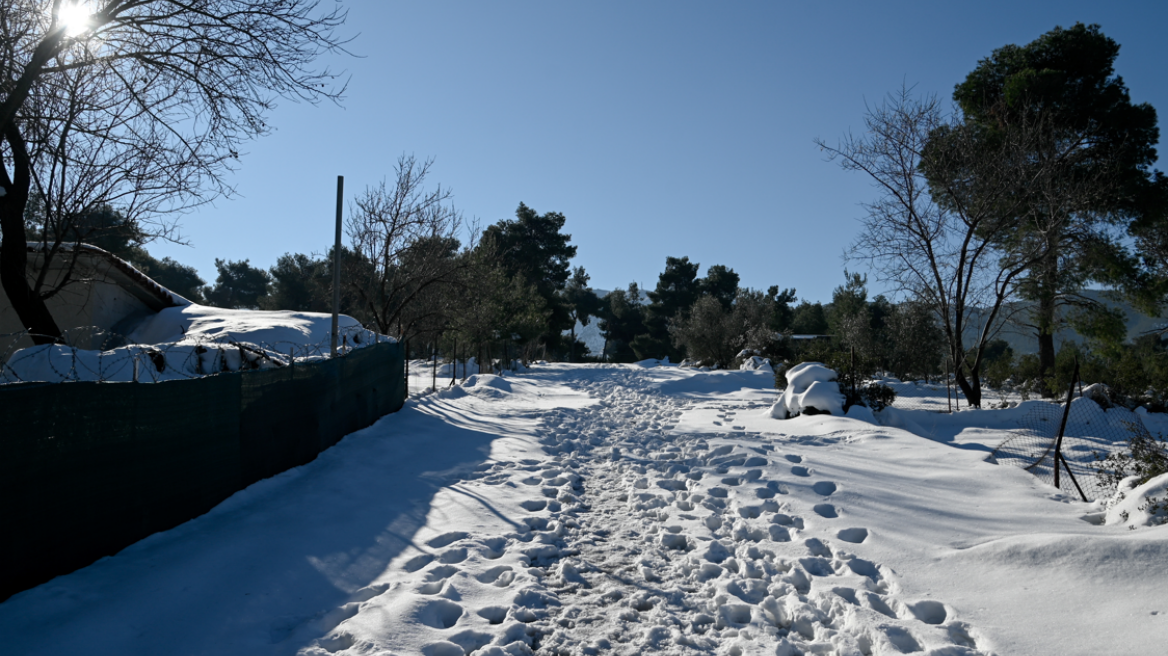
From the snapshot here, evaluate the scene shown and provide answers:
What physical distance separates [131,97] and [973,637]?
9.73 m

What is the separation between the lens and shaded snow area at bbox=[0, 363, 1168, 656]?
11.7ft

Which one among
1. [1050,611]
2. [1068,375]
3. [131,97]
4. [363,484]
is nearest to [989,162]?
[1068,375]

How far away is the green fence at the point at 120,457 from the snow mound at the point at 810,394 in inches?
343

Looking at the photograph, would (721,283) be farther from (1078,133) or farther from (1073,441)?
(1073,441)

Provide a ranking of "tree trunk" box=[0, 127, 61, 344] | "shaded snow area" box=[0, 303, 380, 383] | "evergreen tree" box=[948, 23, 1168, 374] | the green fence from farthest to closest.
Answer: "evergreen tree" box=[948, 23, 1168, 374]
"tree trunk" box=[0, 127, 61, 344]
"shaded snow area" box=[0, 303, 380, 383]
the green fence

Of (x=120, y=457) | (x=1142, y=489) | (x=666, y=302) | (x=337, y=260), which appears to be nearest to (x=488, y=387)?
(x=337, y=260)

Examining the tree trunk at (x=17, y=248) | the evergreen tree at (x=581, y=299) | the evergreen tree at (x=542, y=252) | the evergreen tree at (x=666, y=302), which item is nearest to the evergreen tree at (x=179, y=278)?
the evergreen tree at (x=542, y=252)

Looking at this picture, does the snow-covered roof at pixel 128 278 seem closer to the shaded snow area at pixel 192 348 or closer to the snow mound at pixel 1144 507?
the shaded snow area at pixel 192 348

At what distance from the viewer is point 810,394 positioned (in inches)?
461

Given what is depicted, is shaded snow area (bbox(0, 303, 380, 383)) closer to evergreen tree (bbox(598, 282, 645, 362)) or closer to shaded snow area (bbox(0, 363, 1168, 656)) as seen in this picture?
shaded snow area (bbox(0, 363, 1168, 656))

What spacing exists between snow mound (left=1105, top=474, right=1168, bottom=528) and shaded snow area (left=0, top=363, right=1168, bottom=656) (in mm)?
198

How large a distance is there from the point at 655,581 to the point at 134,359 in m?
4.49

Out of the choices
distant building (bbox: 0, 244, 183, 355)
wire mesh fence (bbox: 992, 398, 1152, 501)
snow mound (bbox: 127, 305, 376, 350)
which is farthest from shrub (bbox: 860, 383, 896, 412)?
distant building (bbox: 0, 244, 183, 355)

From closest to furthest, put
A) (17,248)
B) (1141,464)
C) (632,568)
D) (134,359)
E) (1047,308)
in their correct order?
(632,568) < (134,359) < (1141,464) < (17,248) < (1047,308)
